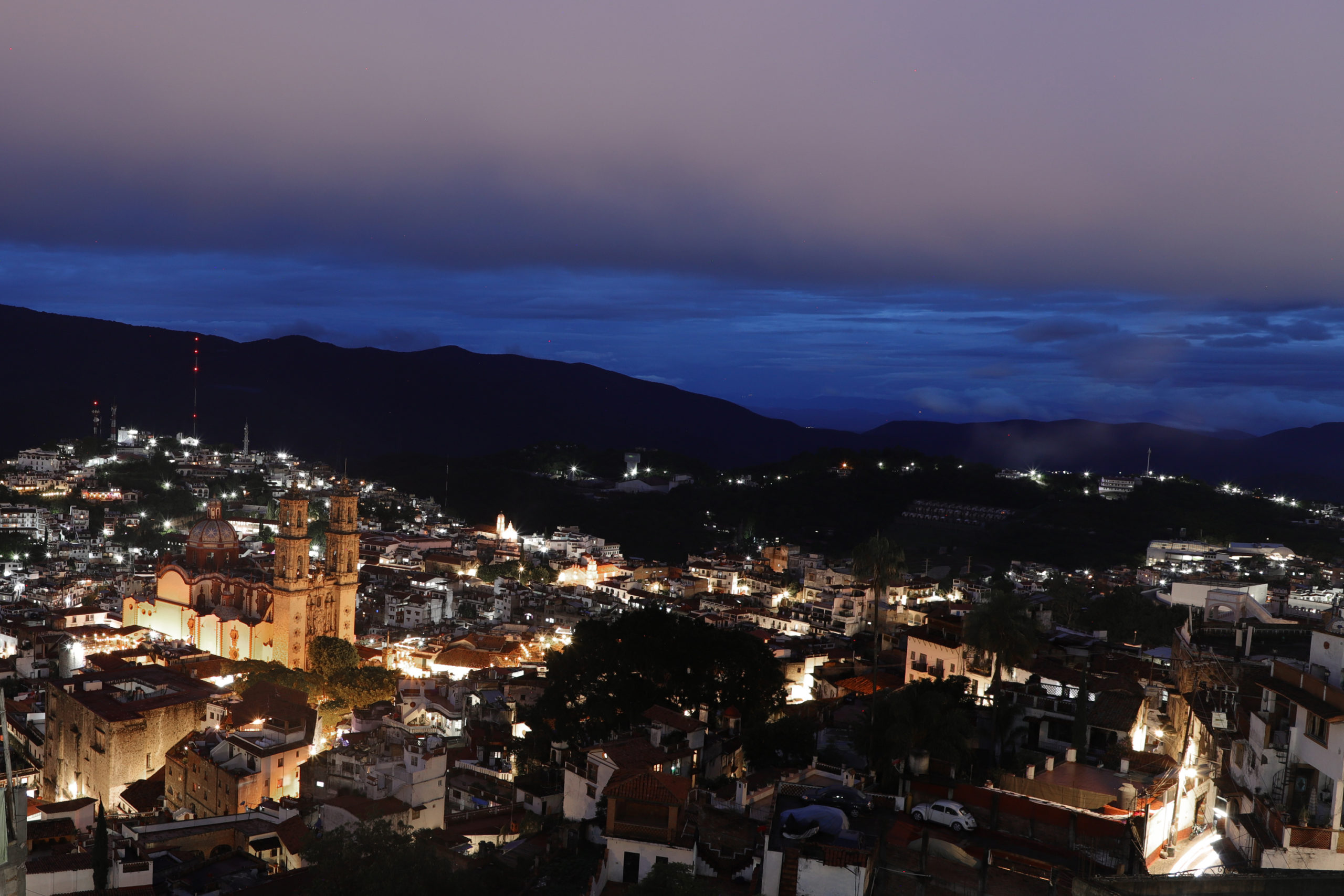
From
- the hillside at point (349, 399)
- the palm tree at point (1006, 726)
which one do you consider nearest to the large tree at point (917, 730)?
the palm tree at point (1006, 726)

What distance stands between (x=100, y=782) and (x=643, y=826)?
50.8 feet

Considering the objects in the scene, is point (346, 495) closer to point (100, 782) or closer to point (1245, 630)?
point (100, 782)

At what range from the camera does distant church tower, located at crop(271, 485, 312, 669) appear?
30.3 m

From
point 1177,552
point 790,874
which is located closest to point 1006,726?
point 790,874

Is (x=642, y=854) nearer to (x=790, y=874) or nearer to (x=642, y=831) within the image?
(x=642, y=831)

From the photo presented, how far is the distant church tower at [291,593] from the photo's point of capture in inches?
1194

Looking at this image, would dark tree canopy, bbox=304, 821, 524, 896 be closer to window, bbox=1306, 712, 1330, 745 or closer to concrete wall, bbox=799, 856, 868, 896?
concrete wall, bbox=799, 856, 868, 896

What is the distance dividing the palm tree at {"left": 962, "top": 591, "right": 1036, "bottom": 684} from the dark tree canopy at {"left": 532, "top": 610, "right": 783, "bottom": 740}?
Result: 356 cm

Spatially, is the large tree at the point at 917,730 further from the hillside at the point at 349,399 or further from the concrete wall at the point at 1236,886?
the hillside at the point at 349,399

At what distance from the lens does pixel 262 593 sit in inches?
1225

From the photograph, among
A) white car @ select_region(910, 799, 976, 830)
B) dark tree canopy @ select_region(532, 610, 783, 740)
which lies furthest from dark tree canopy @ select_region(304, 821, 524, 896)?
dark tree canopy @ select_region(532, 610, 783, 740)

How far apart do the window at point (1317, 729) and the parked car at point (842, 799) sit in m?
4.46

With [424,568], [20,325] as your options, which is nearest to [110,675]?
[424,568]

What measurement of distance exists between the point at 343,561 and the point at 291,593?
231 cm
